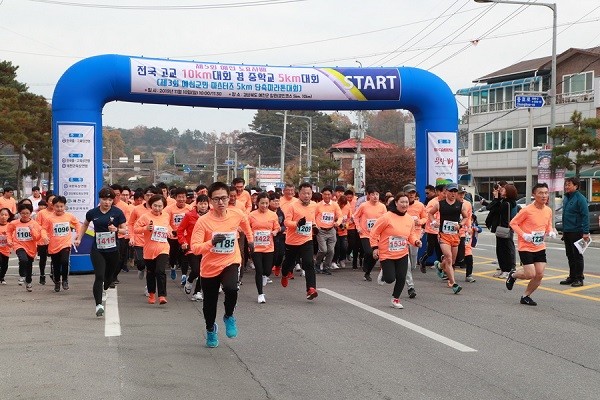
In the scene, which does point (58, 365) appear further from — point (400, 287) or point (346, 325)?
point (400, 287)

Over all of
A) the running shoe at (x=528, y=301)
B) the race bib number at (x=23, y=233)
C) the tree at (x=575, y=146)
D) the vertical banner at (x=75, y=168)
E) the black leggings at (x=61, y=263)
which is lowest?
the running shoe at (x=528, y=301)

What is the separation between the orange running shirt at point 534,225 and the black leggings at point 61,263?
7380 millimetres

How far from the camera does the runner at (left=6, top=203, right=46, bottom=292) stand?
1271cm

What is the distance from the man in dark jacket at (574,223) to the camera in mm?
12789

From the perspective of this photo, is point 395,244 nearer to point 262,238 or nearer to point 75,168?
point 262,238

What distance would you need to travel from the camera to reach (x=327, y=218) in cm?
1507

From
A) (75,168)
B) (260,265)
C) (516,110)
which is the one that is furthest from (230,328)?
(516,110)

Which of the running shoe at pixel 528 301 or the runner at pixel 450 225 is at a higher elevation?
the runner at pixel 450 225

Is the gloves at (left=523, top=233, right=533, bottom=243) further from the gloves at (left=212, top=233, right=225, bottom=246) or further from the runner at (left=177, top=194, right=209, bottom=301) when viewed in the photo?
the gloves at (left=212, top=233, right=225, bottom=246)

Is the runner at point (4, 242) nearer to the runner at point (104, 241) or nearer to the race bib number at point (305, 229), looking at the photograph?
the runner at point (104, 241)

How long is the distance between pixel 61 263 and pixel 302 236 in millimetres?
4230

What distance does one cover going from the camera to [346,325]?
9.12 metres

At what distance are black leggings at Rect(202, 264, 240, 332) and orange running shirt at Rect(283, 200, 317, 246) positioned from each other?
4.25 m

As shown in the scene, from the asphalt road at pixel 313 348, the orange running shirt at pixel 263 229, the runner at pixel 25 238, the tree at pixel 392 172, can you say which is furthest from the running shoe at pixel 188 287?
the tree at pixel 392 172
